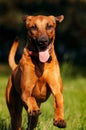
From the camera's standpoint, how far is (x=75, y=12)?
30234 millimetres

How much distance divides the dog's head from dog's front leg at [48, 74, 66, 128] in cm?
30

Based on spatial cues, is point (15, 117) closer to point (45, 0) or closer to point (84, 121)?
point (84, 121)

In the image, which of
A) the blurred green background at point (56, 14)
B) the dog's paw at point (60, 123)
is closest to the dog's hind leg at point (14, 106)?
the dog's paw at point (60, 123)

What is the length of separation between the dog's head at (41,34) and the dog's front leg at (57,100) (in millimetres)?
298

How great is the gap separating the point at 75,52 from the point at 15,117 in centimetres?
2410

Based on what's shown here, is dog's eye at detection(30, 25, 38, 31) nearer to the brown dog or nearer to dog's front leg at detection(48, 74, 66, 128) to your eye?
the brown dog

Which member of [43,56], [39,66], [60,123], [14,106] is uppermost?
[43,56]

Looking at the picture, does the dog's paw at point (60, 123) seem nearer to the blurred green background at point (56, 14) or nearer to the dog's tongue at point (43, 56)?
the dog's tongue at point (43, 56)

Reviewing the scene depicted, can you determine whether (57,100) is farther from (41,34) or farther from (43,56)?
(41,34)

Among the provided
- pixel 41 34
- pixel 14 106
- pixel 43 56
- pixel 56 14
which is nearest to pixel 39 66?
pixel 43 56

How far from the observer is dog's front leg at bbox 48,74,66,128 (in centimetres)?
734

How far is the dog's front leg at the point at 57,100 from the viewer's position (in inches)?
289

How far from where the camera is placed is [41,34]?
798 cm

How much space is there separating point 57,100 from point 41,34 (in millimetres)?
867
